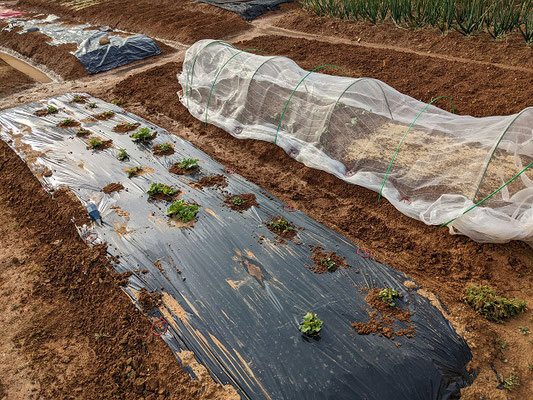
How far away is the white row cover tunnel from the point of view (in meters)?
4.70

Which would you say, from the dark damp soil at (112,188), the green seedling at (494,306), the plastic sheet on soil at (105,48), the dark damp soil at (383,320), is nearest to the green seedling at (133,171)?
the dark damp soil at (112,188)

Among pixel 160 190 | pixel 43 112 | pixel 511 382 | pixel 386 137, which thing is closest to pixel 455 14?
pixel 386 137

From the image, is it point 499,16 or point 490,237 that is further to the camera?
point 499,16

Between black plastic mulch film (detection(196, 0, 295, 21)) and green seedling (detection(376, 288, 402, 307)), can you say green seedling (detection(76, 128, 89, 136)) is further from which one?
black plastic mulch film (detection(196, 0, 295, 21))

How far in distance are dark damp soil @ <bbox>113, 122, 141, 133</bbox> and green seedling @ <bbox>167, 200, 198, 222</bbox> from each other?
3309 mm

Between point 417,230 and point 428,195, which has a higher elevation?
point 428,195

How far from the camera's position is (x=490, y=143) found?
4801mm

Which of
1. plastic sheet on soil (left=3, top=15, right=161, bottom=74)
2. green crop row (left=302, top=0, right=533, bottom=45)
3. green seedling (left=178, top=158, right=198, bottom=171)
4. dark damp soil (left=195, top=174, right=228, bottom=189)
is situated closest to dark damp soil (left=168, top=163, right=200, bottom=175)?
green seedling (left=178, top=158, right=198, bottom=171)

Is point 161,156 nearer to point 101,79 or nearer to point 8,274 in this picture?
point 8,274

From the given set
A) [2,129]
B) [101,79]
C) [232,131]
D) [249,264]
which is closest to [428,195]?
[249,264]

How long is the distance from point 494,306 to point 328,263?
1.99 meters

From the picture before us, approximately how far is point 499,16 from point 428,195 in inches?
302

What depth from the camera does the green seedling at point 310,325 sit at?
3809 mm

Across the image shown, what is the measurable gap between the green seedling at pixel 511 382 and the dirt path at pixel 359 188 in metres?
0.07
